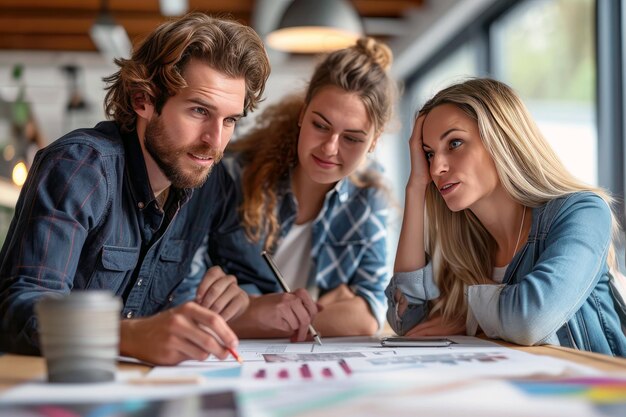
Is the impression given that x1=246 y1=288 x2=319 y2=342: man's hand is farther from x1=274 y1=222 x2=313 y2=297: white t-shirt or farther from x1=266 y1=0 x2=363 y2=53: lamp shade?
x1=266 y1=0 x2=363 y2=53: lamp shade

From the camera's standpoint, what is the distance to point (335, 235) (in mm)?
2271

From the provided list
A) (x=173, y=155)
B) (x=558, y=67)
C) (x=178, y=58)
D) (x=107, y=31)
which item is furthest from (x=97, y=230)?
(x=558, y=67)

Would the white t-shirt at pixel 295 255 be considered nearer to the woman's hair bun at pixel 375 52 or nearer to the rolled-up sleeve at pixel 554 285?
the woman's hair bun at pixel 375 52

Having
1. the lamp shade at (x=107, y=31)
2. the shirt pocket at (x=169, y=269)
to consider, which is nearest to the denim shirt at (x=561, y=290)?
the shirt pocket at (x=169, y=269)

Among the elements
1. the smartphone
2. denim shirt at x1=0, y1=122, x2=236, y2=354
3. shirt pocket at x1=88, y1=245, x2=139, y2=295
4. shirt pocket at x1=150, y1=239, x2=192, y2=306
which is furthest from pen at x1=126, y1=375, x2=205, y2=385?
shirt pocket at x1=150, y1=239, x2=192, y2=306

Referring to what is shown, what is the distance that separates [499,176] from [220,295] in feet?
2.19

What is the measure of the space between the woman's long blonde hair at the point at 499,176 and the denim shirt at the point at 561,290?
0.07 m

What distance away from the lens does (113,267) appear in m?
1.63

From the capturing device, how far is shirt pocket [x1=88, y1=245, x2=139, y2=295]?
5.27ft

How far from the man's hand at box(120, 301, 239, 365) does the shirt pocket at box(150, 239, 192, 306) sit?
0.68m

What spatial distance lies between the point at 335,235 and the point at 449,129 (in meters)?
0.63

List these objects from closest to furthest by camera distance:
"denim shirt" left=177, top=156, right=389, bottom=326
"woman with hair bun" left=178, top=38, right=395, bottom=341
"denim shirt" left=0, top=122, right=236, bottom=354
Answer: "denim shirt" left=0, top=122, right=236, bottom=354 → "woman with hair bun" left=178, top=38, right=395, bottom=341 → "denim shirt" left=177, top=156, right=389, bottom=326

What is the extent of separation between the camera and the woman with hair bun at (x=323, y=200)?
6.81ft

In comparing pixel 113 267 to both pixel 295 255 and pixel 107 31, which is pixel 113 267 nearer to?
pixel 295 255
